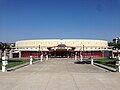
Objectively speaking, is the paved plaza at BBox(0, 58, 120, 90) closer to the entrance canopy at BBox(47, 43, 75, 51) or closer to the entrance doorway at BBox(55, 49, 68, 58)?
the entrance canopy at BBox(47, 43, 75, 51)

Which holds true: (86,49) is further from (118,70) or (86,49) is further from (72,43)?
(118,70)

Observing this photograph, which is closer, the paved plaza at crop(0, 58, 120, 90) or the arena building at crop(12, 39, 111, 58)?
the paved plaza at crop(0, 58, 120, 90)

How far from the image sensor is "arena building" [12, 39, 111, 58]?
106m

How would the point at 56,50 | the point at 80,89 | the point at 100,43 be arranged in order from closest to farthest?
1. the point at 80,89
2. the point at 56,50
3. the point at 100,43

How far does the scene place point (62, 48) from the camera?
104 metres

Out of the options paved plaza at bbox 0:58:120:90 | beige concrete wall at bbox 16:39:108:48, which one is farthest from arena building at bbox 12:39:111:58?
paved plaza at bbox 0:58:120:90

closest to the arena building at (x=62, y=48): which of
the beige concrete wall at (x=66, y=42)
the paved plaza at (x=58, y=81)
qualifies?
the beige concrete wall at (x=66, y=42)

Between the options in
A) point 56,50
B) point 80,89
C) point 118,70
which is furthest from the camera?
point 56,50

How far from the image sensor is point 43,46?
359 ft

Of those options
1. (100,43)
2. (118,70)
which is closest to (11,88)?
(118,70)

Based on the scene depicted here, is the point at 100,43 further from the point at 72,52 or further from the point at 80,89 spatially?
the point at 80,89

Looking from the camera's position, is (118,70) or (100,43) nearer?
(118,70)

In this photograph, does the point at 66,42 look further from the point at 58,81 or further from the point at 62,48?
the point at 58,81

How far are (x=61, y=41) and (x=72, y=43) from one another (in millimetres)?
4748
